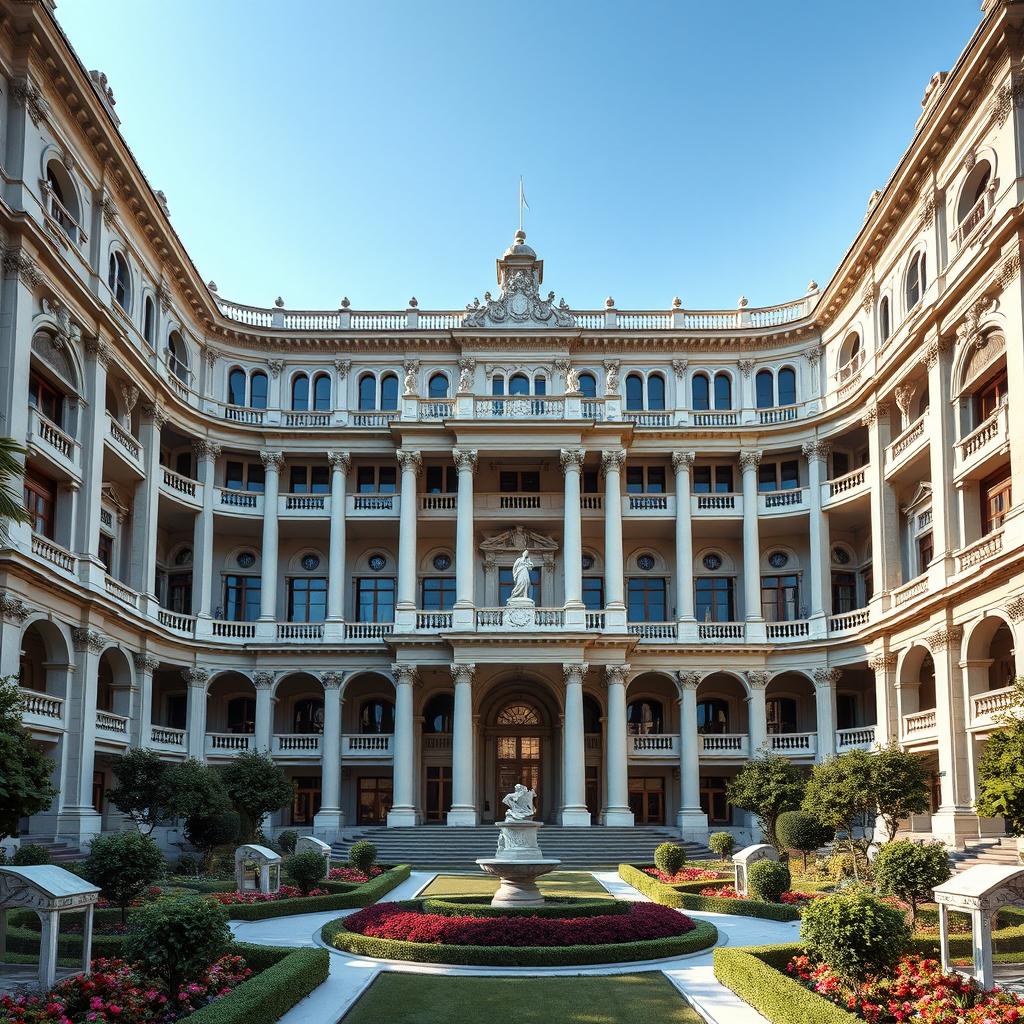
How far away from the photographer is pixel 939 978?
1552 centimetres

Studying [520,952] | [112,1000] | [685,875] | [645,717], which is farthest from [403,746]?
[112,1000]

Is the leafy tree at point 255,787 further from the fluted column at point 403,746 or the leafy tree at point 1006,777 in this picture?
the leafy tree at point 1006,777

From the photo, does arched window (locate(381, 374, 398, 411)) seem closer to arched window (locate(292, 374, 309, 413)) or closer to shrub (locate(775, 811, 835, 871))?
arched window (locate(292, 374, 309, 413))

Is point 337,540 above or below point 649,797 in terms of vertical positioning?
above

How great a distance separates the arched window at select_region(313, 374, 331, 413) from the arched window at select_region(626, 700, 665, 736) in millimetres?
21268

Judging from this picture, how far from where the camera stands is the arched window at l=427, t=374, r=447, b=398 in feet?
182

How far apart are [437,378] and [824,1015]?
4419 cm

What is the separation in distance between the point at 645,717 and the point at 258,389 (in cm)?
2495

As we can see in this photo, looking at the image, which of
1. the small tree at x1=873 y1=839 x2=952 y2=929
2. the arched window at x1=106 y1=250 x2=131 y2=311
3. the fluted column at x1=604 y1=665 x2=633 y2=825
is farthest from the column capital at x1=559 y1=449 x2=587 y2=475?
the small tree at x1=873 y1=839 x2=952 y2=929

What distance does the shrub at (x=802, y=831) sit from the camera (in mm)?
35750

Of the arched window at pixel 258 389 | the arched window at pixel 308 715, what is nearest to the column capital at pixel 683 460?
the arched window at pixel 258 389

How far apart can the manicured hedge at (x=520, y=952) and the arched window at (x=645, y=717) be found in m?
32.9

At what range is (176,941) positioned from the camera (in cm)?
1548

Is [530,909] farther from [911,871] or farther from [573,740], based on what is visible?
[573,740]
